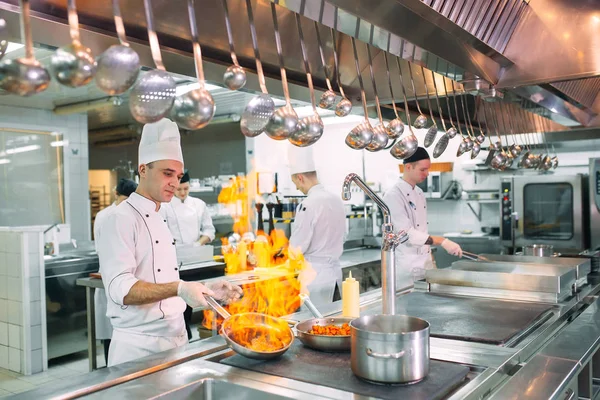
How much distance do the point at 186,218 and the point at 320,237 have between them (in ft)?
7.40

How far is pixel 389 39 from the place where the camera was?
6.56ft

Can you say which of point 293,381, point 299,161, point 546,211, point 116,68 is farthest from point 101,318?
point 546,211

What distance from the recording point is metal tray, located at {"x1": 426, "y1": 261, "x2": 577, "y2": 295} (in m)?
2.77

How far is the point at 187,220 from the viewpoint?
19.4ft

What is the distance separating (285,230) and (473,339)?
13.3 ft

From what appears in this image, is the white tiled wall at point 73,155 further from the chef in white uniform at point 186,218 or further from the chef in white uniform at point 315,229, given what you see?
the chef in white uniform at point 315,229

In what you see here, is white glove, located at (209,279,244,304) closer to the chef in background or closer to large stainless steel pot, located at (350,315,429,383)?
large stainless steel pot, located at (350,315,429,383)

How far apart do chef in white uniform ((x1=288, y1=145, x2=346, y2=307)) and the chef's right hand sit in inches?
81.7

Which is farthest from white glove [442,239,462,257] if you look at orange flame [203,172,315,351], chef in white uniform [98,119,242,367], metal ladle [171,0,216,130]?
metal ladle [171,0,216,130]

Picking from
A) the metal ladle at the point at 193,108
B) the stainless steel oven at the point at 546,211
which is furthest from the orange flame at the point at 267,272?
the stainless steel oven at the point at 546,211

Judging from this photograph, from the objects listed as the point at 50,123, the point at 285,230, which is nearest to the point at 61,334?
the point at 285,230

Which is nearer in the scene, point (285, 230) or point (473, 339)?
point (473, 339)

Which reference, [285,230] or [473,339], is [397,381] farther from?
[285,230]

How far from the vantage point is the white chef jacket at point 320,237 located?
4031 millimetres
